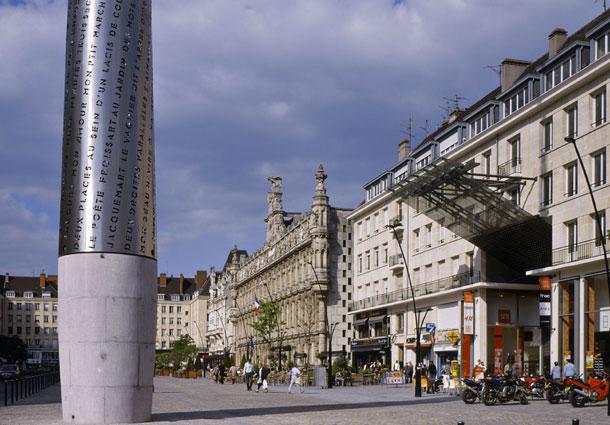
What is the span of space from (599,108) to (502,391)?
17.1 metres

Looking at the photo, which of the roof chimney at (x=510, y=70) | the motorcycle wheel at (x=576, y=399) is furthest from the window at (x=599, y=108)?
the motorcycle wheel at (x=576, y=399)

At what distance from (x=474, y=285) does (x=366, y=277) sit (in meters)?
26.3

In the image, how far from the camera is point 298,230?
335ft

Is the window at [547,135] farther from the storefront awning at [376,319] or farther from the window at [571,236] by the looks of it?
the storefront awning at [376,319]

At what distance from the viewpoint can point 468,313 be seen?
55.3 metres

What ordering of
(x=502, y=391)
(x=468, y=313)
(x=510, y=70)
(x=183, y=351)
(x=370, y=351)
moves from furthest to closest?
(x=183, y=351) → (x=370, y=351) → (x=510, y=70) → (x=468, y=313) → (x=502, y=391)

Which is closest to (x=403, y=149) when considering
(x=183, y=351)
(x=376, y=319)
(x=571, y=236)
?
(x=376, y=319)

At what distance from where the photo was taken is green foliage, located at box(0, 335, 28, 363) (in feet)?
A: 518

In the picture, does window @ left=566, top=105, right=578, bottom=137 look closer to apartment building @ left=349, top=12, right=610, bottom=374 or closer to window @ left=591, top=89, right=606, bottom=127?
apartment building @ left=349, top=12, right=610, bottom=374

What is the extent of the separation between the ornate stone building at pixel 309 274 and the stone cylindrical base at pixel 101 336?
2304 inches

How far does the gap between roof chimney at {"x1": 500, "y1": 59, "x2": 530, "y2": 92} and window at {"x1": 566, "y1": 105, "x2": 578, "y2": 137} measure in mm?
12471

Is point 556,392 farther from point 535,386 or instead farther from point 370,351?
point 370,351

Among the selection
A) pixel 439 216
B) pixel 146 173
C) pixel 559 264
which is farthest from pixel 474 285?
pixel 146 173

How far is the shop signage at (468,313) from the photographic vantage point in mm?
55062
